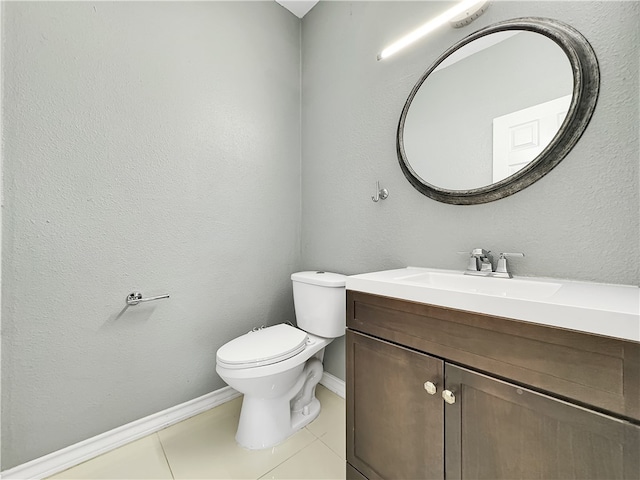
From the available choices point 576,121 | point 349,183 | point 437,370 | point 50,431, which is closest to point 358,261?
point 349,183

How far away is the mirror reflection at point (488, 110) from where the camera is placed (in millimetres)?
943

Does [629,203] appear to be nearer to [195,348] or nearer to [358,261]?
[358,261]

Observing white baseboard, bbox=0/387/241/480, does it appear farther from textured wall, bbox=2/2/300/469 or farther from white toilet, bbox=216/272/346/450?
white toilet, bbox=216/272/346/450

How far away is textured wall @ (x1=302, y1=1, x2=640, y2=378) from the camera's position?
32.7 inches

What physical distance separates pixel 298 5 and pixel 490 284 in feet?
6.92

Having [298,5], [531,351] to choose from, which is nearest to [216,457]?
[531,351]

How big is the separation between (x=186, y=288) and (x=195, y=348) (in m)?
0.34

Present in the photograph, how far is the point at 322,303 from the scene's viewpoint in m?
1.46

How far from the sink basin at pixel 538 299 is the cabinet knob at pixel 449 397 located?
237 mm

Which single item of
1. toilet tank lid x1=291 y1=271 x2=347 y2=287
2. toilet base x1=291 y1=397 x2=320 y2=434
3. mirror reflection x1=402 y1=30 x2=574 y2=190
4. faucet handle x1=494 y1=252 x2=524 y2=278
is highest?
mirror reflection x1=402 y1=30 x2=574 y2=190

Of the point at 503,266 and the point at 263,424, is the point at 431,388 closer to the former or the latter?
the point at 503,266

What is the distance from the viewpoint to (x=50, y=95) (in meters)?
1.10

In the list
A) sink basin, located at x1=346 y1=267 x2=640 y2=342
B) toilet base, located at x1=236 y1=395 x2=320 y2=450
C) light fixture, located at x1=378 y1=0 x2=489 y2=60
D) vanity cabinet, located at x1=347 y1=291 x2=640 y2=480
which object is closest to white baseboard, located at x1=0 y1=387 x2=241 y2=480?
toilet base, located at x1=236 y1=395 x2=320 y2=450

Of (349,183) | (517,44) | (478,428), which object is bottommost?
(478,428)
